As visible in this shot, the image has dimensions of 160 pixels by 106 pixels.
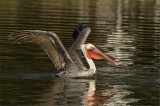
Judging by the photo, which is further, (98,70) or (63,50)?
(98,70)

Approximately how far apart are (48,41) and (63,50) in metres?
0.49

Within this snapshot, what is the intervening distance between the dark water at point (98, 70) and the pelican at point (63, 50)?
1.24 feet

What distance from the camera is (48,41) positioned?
19203 millimetres

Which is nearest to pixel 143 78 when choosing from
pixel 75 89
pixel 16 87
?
pixel 75 89

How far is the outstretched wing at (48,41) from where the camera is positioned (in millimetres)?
18842

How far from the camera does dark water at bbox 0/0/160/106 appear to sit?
1666cm

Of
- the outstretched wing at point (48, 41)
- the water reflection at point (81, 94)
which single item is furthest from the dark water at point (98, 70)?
the outstretched wing at point (48, 41)

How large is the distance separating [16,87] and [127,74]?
409 centimetres

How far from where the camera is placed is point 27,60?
2194 cm

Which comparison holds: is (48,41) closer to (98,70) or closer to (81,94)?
(81,94)

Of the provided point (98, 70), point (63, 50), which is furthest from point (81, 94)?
point (98, 70)

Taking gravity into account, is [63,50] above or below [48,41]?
below

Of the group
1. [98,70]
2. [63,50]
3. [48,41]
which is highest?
[48,41]

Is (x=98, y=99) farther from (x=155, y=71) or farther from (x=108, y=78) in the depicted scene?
(x=155, y=71)
